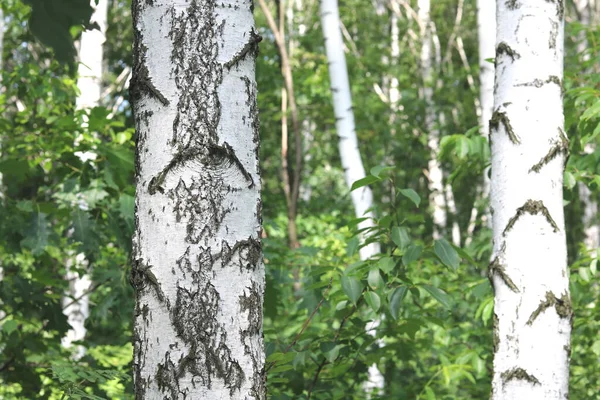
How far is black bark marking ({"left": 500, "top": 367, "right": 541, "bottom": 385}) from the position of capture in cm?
171

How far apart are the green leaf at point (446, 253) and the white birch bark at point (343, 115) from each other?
135 inches

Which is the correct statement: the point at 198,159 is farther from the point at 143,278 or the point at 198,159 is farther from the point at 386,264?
the point at 386,264

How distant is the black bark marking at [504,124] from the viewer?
73.0 inches

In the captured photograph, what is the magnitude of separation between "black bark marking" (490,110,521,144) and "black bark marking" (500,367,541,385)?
0.60m

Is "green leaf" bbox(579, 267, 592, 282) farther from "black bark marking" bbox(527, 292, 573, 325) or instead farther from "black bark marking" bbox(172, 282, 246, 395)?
"black bark marking" bbox(172, 282, 246, 395)

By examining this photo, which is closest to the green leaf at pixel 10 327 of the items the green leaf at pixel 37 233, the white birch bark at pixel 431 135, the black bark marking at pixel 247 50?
the green leaf at pixel 37 233

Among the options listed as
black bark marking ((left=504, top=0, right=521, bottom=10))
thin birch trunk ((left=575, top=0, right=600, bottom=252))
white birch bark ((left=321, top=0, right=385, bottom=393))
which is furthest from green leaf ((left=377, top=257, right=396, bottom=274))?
thin birch trunk ((left=575, top=0, right=600, bottom=252))

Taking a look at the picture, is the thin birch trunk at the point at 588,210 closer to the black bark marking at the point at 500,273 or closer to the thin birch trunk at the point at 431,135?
the thin birch trunk at the point at 431,135

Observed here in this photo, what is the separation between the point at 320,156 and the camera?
565 inches

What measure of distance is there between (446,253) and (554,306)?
42 cm

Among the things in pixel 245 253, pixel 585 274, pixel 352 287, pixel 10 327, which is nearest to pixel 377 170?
pixel 352 287

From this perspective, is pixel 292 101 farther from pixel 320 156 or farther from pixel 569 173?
pixel 320 156

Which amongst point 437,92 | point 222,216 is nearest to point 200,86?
point 222,216

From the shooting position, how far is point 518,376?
1730 millimetres
